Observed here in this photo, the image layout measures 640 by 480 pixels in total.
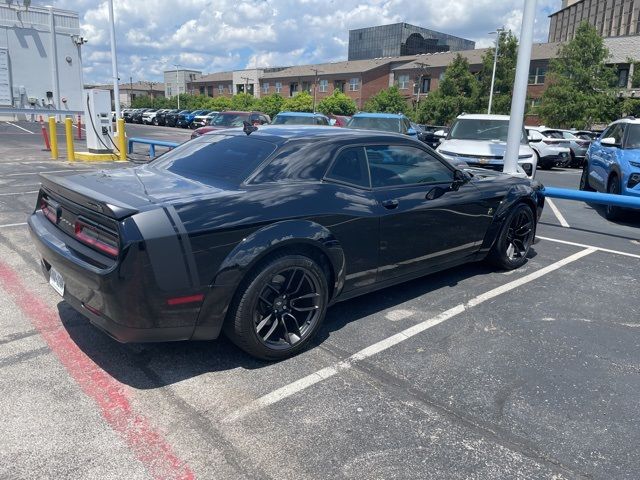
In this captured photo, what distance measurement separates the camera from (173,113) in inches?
1795

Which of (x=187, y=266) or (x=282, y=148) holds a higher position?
(x=282, y=148)

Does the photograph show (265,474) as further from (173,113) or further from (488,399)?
(173,113)

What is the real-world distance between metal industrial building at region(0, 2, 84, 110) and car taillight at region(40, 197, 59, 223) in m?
39.0

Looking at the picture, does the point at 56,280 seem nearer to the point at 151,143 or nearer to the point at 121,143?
the point at 151,143

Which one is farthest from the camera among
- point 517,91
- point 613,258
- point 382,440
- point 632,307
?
point 517,91

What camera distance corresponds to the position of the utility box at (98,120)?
47.9ft

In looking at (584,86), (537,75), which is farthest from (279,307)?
(537,75)

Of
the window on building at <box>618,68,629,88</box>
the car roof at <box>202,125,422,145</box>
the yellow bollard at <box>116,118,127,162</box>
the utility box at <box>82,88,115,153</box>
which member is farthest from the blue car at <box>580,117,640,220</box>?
the window on building at <box>618,68,629,88</box>

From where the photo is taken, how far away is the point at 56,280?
3496mm

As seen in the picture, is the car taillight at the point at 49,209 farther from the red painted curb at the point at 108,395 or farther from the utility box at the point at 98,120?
the utility box at the point at 98,120

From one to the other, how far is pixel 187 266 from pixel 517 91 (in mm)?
6823

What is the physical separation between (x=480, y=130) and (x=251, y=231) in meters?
9.44

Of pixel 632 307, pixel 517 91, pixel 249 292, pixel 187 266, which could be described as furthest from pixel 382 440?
pixel 517 91

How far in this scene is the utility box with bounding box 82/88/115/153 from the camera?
575 inches
